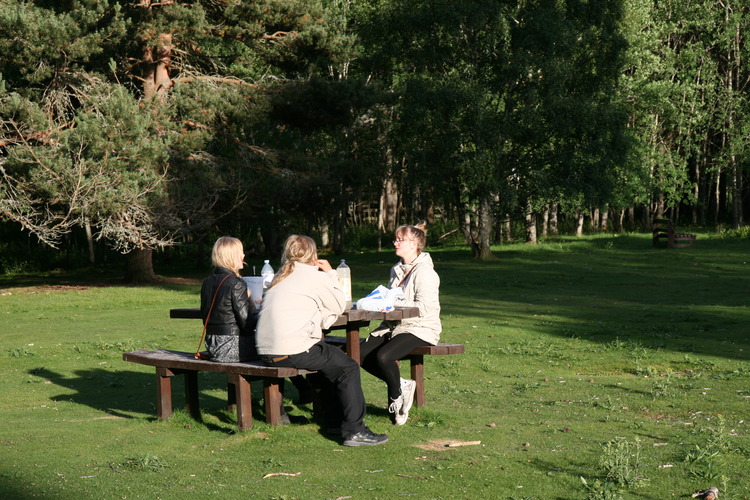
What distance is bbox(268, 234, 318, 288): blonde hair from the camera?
7395 millimetres

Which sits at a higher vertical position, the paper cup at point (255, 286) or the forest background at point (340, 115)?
the forest background at point (340, 115)

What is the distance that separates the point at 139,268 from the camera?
30141 millimetres

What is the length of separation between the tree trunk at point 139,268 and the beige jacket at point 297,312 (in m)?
→ 23.6

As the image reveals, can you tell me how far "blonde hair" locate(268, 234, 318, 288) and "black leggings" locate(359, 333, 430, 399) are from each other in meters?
1.22

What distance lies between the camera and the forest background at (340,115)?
80.0 ft

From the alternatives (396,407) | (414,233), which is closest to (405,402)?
(396,407)

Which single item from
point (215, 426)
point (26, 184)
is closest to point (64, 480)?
point (215, 426)

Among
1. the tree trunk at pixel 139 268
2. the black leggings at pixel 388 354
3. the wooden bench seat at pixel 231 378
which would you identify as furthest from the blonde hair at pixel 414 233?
the tree trunk at pixel 139 268

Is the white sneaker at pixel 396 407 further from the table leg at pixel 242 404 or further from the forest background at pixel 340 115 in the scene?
the forest background at pixel 340 115

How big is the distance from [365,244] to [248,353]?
3894 cm

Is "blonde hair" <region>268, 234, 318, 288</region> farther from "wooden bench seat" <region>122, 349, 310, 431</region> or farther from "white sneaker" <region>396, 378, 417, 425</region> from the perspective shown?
"white sneaker" <region>396, 378, 417, 425</region>

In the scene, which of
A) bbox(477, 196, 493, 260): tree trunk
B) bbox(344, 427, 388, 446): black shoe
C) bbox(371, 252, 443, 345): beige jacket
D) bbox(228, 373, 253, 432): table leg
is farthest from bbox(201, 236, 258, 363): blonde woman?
bbox(477, 196, 493, 260): tree trunk

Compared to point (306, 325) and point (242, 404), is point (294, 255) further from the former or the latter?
point (242, 404)

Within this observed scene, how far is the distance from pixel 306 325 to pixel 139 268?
945 inches
